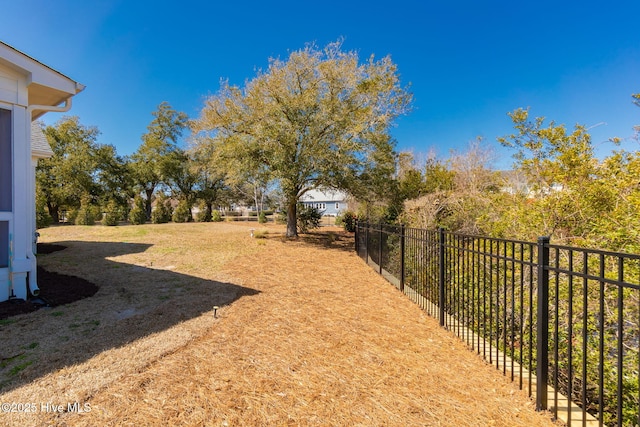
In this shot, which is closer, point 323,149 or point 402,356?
point 402,356

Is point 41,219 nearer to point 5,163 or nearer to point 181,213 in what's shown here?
point 181,213

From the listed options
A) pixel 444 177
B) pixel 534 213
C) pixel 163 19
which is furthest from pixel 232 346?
pixel 163 19

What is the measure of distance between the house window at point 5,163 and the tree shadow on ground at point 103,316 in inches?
72.9

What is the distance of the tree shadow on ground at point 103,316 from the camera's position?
287 centimetres

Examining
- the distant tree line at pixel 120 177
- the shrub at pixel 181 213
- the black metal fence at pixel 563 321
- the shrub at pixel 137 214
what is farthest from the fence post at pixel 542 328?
the shrub at pixel 181 213

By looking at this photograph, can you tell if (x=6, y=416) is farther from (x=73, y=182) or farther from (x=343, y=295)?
(x=73, y=182)

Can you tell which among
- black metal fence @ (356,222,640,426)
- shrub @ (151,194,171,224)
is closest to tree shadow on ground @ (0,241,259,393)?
black metal fence @ (356,222,640,426)

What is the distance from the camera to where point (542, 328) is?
2.48 m

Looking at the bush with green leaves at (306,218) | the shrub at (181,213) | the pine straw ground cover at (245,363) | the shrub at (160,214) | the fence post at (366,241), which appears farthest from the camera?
the shrub at (181,213)

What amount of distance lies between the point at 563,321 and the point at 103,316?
6409 mm

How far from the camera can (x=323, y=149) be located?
1119 cm

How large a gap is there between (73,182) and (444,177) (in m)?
28.6

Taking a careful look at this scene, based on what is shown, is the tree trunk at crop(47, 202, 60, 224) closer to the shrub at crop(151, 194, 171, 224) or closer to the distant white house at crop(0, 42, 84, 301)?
the shrub at crop(151, 194, 171, 224)

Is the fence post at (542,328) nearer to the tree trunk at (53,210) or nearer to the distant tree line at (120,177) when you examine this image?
the distant tree line at (120,177)
